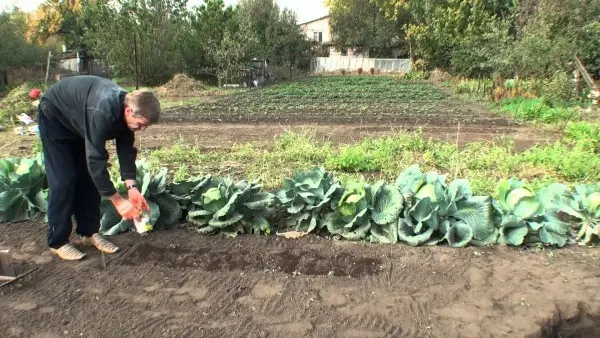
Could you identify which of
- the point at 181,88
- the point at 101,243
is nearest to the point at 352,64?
the point at 181,88

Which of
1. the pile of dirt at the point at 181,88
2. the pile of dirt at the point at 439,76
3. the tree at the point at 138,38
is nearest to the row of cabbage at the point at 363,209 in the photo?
the pile of dirt at the point at 181,88

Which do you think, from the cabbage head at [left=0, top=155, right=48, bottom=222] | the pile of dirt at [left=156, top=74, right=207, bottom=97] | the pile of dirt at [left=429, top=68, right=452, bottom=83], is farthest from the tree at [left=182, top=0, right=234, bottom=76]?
the cabbage head at [left=0, top=155, right=48, bottom=222]

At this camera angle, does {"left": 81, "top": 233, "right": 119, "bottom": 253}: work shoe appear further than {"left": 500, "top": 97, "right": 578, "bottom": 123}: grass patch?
No

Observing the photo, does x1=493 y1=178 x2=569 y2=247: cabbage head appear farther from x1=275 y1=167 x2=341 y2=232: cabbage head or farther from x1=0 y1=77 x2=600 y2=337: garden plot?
x1=275 y1=167 x2=341 y2=232: cabbage head

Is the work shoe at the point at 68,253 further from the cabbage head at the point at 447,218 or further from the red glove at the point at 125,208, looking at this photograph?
the cabbage head at the point at 447,218

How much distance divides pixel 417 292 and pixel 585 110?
1034cm

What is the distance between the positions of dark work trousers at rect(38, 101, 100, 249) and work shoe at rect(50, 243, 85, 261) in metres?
0.04

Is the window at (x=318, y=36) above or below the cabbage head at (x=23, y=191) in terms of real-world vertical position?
above

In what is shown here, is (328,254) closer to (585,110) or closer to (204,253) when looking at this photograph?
(204,253)

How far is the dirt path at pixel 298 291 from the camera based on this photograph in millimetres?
2603

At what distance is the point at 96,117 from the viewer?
9.12 ft

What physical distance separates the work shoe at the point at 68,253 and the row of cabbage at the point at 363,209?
0.41 m

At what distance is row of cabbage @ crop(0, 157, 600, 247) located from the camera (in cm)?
361

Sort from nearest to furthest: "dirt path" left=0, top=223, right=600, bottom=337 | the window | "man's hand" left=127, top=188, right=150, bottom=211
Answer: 1. "dirt path" left=0, top=223, right=600, bottom=337
2. "man's hand" left=127, top=188, right=150, bottom=211
3. the window
